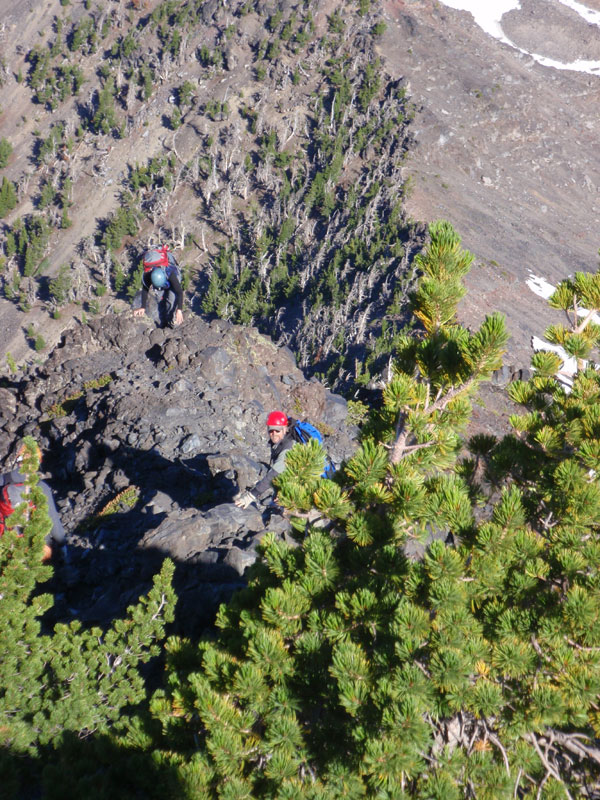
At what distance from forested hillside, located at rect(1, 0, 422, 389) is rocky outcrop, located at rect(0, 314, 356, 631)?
69.2 ft

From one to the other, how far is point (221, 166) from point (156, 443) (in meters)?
58.0

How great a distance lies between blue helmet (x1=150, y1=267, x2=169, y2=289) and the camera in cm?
1284

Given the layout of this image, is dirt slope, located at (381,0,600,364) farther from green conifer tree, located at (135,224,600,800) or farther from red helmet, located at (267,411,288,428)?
green conifer tree, located at (135,224,600,800)

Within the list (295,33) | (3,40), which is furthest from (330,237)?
(3,40)

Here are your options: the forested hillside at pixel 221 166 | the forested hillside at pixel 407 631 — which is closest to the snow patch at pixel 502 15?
the forested hillside at pixel 221 166

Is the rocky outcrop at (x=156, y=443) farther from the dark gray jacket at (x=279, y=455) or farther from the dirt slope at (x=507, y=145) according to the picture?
the dirt slope at (x=507, y=145)

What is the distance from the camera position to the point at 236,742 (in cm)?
379

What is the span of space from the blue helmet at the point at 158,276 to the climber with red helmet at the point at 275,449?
554cm

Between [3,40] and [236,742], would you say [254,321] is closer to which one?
[236,742]

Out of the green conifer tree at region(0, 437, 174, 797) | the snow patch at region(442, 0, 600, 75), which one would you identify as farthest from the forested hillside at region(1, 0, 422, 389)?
the green conifer tree at region(0, 437, 174, 797)

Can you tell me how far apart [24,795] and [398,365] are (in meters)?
5.08

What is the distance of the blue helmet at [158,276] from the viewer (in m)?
12.8

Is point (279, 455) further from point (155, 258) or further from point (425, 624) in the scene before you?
point (155, 258)

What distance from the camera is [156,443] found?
12.7m
